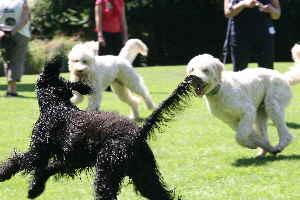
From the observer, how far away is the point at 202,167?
21.2 ft

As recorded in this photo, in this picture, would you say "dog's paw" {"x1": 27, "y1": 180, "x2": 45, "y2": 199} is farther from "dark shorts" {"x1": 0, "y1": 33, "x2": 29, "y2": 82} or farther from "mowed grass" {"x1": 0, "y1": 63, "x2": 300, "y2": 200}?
"dark shorts" {"x1": 0, "y1": 33, "x2": 29, "y2": 82}

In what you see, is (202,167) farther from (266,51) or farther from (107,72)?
(107,72)

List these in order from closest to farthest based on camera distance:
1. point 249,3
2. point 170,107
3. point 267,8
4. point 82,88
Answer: point 170,107 < point 82,88 < point 249,3 < point 267,8

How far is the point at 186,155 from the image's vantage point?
7.10m

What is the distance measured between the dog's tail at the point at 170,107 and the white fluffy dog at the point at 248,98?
248 centimetres

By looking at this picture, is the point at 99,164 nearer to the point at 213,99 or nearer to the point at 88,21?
the point at 213,99

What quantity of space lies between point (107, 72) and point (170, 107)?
222 inches

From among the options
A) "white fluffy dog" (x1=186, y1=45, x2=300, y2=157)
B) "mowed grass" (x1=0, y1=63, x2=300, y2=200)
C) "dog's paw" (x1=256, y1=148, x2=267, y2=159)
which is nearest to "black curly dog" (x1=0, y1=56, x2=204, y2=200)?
"mowed grass" (x1=0, y1=63, x2=300, y2=200)

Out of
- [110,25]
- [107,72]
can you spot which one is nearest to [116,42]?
[110,25]

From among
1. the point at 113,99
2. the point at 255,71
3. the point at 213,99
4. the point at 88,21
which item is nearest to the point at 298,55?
the point at 255,71

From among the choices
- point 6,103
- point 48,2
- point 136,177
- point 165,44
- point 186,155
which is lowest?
point 165,44

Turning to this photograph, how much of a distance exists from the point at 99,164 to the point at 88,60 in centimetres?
521

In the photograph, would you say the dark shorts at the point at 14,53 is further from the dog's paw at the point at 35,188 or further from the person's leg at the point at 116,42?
the dog's paw at the point at 35,188

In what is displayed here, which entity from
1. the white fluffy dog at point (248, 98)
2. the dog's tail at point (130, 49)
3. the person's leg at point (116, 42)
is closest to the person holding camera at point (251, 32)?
the white fluffy dog at point (248, 98)
